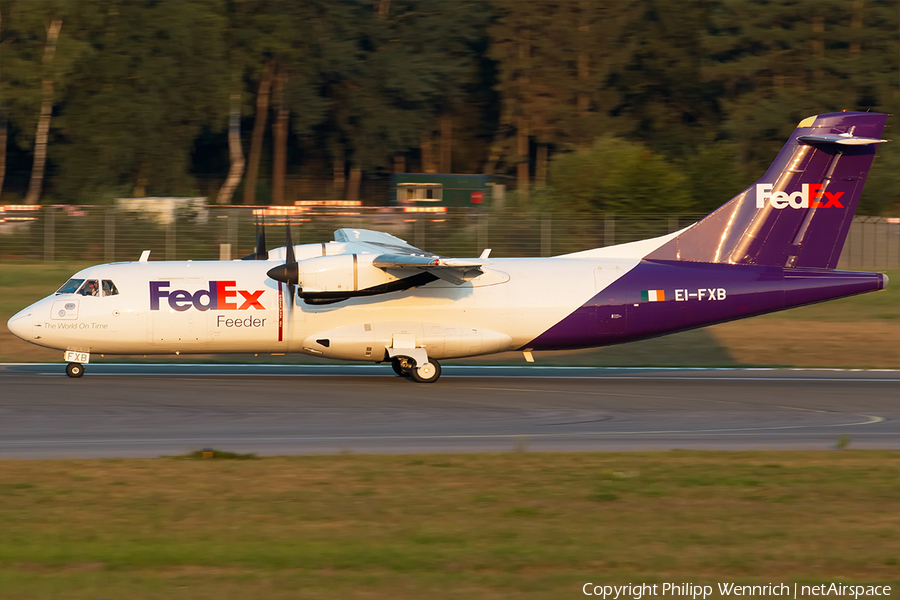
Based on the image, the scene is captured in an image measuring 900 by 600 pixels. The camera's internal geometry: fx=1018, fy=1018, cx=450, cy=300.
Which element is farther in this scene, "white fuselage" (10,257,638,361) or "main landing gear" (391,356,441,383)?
"main landing gear" (391,356,441,383)

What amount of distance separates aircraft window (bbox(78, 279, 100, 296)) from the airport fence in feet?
47.2

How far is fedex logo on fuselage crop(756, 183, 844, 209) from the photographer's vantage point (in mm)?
19469

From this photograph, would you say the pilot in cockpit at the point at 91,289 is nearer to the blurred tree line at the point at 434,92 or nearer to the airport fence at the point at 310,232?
the airport fence at the point at 310,232

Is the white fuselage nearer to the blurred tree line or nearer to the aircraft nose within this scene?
the aircraft nose

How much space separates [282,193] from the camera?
57.3 metres

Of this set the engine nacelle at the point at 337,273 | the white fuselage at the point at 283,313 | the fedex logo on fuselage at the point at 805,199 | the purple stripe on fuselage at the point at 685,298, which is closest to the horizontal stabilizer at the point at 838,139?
the fedex logo on fuselage at the point at 805,199

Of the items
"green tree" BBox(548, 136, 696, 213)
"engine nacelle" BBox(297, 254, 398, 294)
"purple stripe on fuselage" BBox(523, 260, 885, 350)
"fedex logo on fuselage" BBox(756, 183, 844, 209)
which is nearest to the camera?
"engine nacelle" BBox(297, 254, 398, 294)

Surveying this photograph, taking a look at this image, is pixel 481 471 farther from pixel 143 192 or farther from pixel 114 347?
pixel 143 192

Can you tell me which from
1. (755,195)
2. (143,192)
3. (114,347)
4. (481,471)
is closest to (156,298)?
(114,347)

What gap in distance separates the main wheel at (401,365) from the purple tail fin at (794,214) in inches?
198

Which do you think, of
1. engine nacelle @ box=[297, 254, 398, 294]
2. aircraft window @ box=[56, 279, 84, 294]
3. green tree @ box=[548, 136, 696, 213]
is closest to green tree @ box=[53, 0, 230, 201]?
green tree @ box=[548, 136, 696, 213]

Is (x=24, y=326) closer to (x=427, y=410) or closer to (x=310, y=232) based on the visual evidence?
(x=427, y=410)

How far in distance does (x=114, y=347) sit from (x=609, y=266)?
9.25 meters

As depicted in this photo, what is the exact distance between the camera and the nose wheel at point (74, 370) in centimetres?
1864
